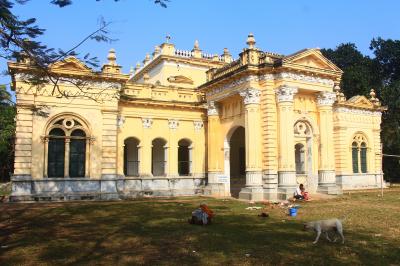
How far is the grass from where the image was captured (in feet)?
28.1

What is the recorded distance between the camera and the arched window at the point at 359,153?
32469 millimetres

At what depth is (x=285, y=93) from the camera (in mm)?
22078

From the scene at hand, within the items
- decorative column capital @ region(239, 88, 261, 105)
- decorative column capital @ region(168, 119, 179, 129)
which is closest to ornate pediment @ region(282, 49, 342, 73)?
decorative column capital @ region(239, 88, 261, 105)

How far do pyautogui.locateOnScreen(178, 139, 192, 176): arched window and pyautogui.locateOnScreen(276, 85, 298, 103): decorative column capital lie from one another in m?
8.17

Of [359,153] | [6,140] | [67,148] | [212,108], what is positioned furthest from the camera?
[6,140]

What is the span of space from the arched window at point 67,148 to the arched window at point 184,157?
7.63 m

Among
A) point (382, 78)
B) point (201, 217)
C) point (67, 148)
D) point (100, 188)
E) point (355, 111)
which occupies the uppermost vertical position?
point (382, 78)

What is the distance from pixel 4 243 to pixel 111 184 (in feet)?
41.3

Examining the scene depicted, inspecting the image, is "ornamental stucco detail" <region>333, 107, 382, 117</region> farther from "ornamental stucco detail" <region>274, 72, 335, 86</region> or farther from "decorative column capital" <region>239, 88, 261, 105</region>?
"decorative column capital" <region>239, 88, 261, 105</region>

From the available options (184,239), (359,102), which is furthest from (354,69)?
(184,239)

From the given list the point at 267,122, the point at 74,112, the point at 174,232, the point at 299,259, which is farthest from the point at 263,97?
the point at 299,259

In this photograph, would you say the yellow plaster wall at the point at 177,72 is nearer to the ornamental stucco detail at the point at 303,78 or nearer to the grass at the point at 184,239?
the ornamental stucco detail at the point at 303,78

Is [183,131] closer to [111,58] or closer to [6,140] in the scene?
[111,58]

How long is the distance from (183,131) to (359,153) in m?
15.4
